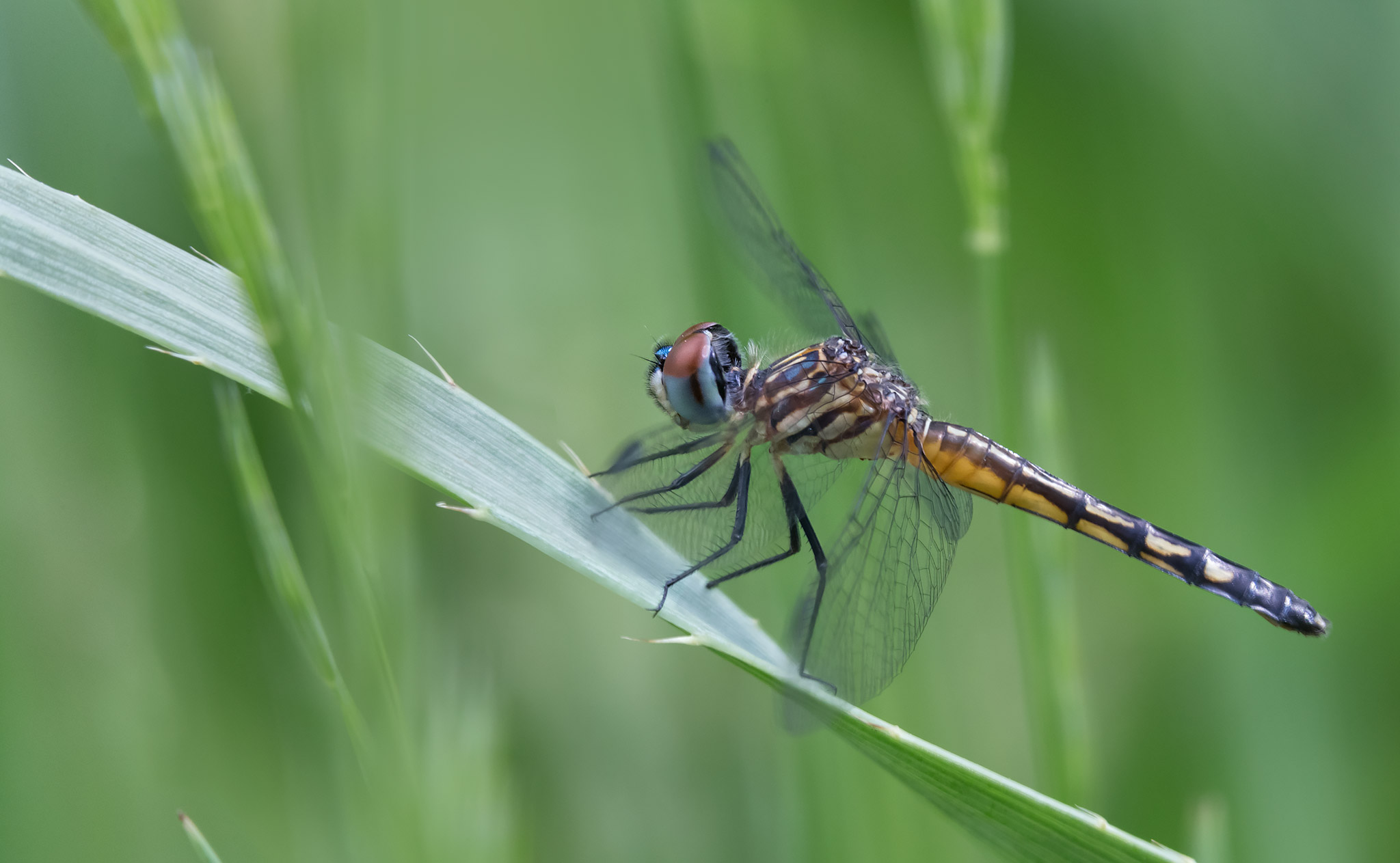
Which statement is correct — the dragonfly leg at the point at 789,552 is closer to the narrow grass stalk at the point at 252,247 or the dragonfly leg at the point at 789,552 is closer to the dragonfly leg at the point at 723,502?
the dragonfly leg at the point at 723,502

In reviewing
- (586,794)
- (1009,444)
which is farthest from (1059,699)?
(586,794)

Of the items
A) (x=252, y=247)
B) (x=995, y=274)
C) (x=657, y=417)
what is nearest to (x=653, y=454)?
(x=995, y=274)

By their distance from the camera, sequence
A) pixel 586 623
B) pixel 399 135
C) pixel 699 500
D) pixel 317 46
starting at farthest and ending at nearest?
pixel 586 623
pixel 699 500
pixel 399 135
pixel 317 46

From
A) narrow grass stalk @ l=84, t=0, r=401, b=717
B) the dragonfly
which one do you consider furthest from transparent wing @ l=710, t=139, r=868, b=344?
narrow grass stalk @ l=84, t=0, r=401, b=717

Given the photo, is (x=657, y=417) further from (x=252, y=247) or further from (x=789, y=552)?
(x=252, y=247)

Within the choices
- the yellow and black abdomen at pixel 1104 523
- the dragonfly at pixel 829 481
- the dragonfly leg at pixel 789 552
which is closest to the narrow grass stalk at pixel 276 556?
the dragonfly at pixel 829 481

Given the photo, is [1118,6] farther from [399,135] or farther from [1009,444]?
[399,135]

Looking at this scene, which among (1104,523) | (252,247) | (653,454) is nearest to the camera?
(252,247)
